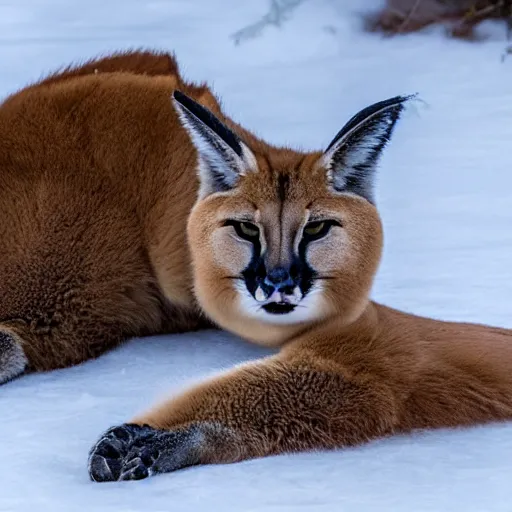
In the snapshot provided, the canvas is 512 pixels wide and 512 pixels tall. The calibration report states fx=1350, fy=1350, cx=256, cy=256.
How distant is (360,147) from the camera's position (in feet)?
12.5

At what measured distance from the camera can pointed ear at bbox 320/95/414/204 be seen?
3.79 m

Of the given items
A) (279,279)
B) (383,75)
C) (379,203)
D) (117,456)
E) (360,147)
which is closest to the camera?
(117,456)

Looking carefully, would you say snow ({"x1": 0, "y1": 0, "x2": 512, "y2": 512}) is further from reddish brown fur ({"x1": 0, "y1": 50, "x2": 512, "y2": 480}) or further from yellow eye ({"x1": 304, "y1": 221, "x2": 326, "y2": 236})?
yellow eye ({"x1": 304, "y1": 221, "x2": 326, "y2": 236})

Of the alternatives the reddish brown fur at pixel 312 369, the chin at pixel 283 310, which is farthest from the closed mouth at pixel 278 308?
the reddish brown fur at pixel 312 369

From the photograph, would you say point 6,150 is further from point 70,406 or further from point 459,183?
point 459,183

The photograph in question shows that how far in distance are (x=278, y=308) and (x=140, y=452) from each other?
59cm

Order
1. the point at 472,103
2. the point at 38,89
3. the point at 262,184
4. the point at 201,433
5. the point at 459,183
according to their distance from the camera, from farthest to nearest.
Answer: the point at 472,103, the point at 459,183, the point at 38,89, the point at 262,184, the point at 201,433

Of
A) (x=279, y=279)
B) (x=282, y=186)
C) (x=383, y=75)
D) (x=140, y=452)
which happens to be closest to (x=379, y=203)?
(x=383, y=75)

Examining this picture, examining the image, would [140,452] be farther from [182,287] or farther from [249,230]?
[182,287]

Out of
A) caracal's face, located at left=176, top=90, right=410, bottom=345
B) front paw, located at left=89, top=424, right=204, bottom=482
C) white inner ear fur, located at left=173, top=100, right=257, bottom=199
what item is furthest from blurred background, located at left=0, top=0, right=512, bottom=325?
front paw, located at left=89, top=424, right=204, bottom=482

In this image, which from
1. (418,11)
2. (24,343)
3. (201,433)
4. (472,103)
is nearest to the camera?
(201,433)

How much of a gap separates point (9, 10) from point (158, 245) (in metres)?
5.09

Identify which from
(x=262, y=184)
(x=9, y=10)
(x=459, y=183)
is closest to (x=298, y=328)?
(x=262, y=184)

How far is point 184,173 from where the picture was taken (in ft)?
14.1
